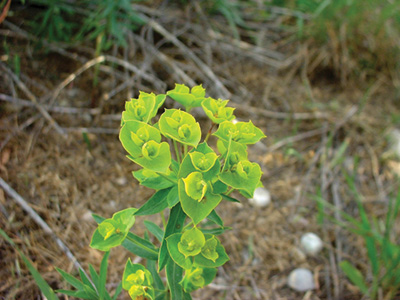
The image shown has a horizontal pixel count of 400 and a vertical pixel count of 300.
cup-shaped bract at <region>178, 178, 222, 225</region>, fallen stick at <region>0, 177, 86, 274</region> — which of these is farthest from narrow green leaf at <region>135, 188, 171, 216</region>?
fallen stick at <region>0, 177, 86, 274</region>

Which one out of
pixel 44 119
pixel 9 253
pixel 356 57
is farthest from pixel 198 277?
pixel 356 57

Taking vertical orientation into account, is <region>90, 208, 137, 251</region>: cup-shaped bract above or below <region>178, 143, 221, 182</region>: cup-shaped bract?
below

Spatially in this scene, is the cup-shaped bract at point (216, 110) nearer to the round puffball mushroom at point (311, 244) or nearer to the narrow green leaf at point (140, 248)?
the narrow green leaf at point (140, 248)

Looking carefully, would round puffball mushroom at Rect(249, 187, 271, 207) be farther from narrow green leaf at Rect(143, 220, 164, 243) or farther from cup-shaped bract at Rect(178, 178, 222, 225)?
cup-shaped bract at Rect(178, 178, 222, 225)

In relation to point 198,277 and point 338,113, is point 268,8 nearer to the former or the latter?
point 338,113

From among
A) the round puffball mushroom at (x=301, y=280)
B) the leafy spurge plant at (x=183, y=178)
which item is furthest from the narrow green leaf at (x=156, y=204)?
the round puffball mushroom at (x=301, y=280)
